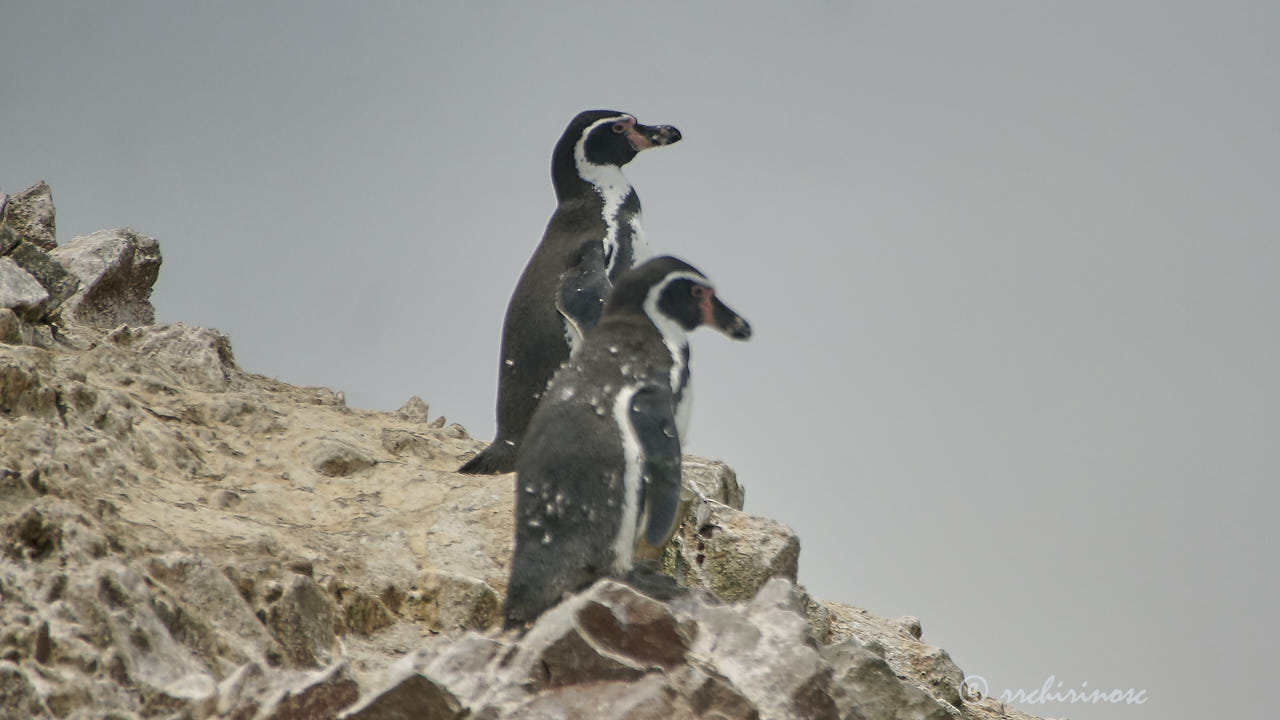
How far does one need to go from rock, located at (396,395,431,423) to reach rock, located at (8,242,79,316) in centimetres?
254

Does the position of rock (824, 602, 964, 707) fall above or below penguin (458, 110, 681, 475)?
below

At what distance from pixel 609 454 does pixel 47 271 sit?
5.21 metres

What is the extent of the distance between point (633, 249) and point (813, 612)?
2756mm

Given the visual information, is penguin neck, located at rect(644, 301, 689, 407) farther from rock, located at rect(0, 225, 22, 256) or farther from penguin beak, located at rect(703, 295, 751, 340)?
rock, located at rect(0, 225, 22, 256)

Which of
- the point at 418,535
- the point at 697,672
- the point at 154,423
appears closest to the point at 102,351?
the point at 154,423

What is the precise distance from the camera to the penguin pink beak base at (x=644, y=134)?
9.25 meters

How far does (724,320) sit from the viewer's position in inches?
257

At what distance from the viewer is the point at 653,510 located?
18.6 ft

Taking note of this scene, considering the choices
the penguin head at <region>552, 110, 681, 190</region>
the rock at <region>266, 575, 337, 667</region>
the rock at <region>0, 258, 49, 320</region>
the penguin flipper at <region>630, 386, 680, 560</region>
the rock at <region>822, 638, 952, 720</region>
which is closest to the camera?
the rock at <region>266, 575, 337, 667</region>

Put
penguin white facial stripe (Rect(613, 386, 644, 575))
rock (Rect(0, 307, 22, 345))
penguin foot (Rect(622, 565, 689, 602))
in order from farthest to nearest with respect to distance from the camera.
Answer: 1. rock (Rect(0, 307, 22, 345))
2. penguin white facial stripe (Rect(613, 386, 644, 575))
3. penguin foot (Rect(622, 565, 689, 602))

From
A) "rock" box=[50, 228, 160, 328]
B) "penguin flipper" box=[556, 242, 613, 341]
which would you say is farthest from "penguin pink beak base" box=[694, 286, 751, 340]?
"rock" box=[50, 228, 160, 328]

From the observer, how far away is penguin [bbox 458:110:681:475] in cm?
805

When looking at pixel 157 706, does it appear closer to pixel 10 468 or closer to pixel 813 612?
pixel 10 468

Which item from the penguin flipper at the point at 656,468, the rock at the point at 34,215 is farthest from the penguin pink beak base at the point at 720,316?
the rock at the point at 34,215
